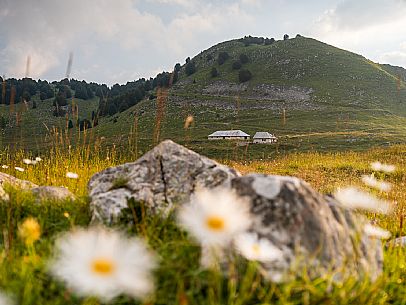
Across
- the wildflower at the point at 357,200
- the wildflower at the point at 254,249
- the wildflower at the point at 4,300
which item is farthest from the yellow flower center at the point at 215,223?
the wildflower at the point at 357,200

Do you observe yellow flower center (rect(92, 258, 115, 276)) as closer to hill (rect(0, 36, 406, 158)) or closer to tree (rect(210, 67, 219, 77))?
hill (rect(0, 36, 406, 158))

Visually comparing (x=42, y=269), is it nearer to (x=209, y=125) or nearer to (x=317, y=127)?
(x=317, y=127)

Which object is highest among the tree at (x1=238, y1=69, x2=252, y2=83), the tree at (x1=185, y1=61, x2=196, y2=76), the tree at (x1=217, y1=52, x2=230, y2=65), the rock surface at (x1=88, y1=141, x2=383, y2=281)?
the tree at (x1=217, y1=52, x2=230, y2=65)

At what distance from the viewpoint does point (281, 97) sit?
10406 centimetres

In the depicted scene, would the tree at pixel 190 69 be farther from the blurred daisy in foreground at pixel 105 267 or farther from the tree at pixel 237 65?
the blurred daisy in foreground at pixel 105 267

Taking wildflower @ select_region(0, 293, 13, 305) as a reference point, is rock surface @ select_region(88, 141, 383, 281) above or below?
above

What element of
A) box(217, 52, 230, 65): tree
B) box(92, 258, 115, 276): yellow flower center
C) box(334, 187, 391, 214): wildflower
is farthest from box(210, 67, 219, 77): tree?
box(92, 258, 115, 276): yellow flower center

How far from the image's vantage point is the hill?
7462 centimetres

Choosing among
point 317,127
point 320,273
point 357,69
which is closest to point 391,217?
point 320,273

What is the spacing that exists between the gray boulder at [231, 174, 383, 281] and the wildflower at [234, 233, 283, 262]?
0.36 ft

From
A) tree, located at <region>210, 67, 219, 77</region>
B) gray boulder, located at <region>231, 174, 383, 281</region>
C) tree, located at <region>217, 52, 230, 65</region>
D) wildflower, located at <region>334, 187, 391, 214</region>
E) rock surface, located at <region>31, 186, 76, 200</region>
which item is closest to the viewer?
gray boulder, located at <region>231, 174, 383, 281</region>

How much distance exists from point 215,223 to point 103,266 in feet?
1.70

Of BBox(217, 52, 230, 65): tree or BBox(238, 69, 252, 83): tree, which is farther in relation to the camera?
BBox(217, 52, 230, 65): tree

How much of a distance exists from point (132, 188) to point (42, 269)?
4.80ft
